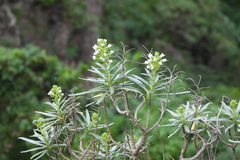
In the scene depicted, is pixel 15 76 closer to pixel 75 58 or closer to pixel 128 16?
pixel 75 58

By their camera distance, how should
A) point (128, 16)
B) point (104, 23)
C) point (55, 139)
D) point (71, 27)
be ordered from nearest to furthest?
point (55, 139), point (71, 27), point (104, 23), point (128, 16)

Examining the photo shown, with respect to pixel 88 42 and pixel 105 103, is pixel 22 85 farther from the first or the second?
pixel 88 42

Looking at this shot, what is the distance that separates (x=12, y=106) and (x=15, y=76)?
37 cm

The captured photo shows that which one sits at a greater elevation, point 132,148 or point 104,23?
point 104,23

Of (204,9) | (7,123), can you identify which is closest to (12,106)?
(7,123)

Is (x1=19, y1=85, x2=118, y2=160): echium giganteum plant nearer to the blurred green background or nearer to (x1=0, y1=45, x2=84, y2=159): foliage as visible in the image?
the blurred green background

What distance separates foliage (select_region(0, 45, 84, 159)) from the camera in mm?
5543

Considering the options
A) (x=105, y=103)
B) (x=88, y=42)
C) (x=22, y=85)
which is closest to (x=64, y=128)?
(x=105, y=103)

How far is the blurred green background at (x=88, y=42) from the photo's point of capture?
5633mm

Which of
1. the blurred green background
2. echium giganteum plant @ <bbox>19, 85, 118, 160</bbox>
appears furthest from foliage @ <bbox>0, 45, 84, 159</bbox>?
echium giganteum plant @ <bbox>19, 85, 118, 160</bbox>

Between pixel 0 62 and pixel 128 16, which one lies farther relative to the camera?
pixel 128 16

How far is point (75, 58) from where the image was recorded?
11.4 meters

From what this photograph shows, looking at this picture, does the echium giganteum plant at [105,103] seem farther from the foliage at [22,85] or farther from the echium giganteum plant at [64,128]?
the foliage at [22,85]

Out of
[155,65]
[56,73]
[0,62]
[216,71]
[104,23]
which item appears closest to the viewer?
[155,65]
